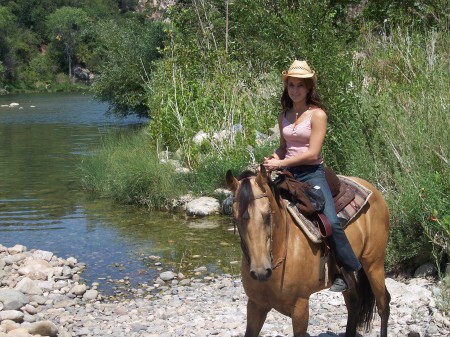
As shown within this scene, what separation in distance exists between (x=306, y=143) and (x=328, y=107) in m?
5.64

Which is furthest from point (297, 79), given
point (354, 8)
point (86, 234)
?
point (354, 8)

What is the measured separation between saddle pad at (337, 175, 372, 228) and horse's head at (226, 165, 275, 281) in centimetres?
118

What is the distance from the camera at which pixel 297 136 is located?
215 inches

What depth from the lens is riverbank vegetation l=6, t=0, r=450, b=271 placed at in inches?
339

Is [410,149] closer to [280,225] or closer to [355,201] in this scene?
[355,201]

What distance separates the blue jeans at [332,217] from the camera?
17.6ft

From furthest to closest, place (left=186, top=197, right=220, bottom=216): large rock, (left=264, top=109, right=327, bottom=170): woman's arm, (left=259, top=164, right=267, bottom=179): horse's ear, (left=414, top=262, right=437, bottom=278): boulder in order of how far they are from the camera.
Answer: (left=186, top=197, right=220, bottom=216): large rock
(left=414, top=262, right=437, bottom=278): boulder
(left=264, top=109, right=327, bottom=170): woman's arm
(left=259, top=164, right=267, bottom=179): horse's ear

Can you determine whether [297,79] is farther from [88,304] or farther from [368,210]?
[88,304]

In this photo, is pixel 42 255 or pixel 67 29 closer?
pixel 42 255

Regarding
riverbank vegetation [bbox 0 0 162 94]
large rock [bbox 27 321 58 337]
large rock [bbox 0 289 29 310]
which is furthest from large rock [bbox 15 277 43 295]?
riverbank vegetation [bbox 0 0 162 94]

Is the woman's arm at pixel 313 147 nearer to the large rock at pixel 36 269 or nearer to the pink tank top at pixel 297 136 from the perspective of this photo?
the pink tank top at pixel 297 136

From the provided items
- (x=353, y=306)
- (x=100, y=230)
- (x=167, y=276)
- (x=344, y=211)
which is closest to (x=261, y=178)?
(x=344, y=211)

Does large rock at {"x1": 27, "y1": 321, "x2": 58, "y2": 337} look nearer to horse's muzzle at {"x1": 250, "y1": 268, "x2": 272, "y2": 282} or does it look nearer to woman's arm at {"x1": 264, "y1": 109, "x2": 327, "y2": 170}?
woman's arm at {"x1": 264, "y1": 109, "x2": 327, "y2": 170}

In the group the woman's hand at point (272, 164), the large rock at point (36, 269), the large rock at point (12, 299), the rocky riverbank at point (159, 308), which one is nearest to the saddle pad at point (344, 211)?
the woman's hand at point (272, 164)
